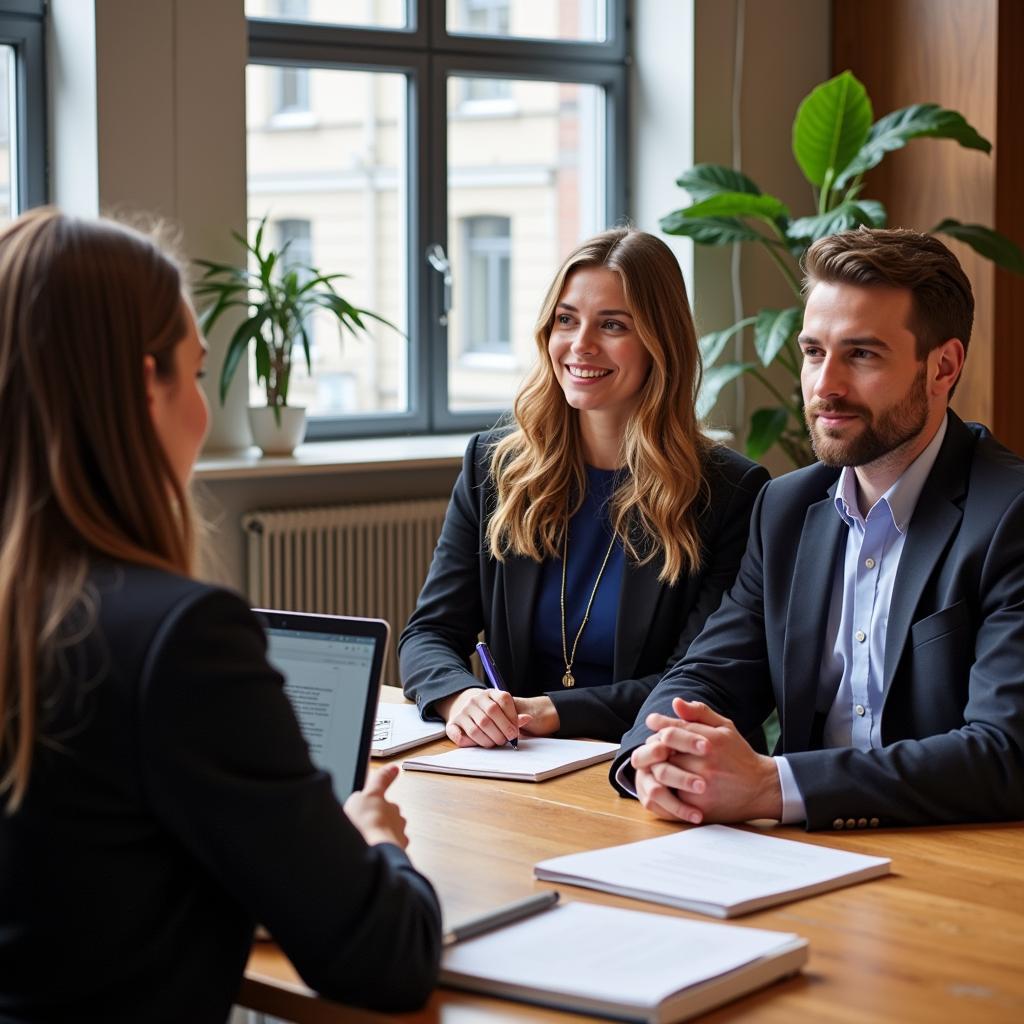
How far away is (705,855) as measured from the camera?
1686mm

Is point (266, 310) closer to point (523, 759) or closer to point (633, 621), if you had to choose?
point (633, 621)

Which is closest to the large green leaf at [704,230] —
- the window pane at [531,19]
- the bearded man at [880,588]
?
the window pane at [531,19]

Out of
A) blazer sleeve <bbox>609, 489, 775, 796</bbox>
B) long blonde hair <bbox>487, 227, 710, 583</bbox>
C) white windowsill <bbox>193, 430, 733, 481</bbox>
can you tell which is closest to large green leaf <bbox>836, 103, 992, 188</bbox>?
white windowsill <bbox>193, 430, 733, 481</bbox>

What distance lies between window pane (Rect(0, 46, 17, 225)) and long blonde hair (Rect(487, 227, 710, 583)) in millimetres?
1767

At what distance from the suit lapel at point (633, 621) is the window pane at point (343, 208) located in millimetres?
1972

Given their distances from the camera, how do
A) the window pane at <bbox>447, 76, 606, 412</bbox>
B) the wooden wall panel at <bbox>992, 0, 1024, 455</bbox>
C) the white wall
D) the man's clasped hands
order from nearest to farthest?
1. the man's clasped hands
2. the white wall
3. the wooden wall panel at <bbox>992, 0, 1024, 455</bbox>
4. the window pane at <bbox>447, 76, 606, 412</bbox>

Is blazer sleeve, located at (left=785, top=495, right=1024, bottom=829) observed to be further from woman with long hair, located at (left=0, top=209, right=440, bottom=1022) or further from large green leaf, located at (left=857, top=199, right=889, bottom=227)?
large green leaf, located at (left=857, top=199, right=889, bottom=227)

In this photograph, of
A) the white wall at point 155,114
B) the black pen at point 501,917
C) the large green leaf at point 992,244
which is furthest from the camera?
the large green leaf at point 992,244

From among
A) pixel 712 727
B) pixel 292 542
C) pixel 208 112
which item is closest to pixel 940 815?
pixel 712 727

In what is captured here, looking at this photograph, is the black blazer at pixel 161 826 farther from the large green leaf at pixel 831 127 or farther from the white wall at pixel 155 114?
the large green leaf at pixel 831 127

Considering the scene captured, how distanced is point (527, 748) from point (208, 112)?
233 cm

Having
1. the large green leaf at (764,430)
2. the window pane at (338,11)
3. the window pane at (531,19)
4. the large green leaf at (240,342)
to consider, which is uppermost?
the window pane at (531,19)

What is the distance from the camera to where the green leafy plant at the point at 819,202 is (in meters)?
4.15

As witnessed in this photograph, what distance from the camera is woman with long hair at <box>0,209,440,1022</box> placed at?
44.5 inches
